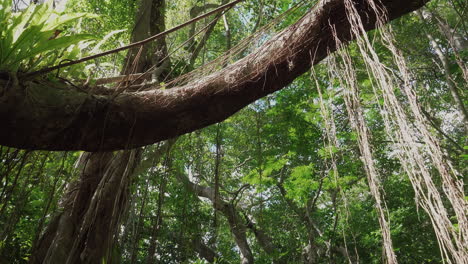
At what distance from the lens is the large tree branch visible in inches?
53.2

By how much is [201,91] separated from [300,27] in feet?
1.72

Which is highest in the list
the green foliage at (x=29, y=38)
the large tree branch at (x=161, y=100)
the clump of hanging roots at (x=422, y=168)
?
the green foliage at (x=29, y=38)

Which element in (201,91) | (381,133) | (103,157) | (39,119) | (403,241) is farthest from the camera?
(381,133)

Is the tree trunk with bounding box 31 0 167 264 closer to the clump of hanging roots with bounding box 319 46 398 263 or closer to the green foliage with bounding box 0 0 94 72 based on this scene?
the green foliage with bounding box 0 0 94 72

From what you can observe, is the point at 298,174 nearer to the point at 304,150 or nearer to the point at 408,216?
the point at 304,150

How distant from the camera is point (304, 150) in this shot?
6113mm

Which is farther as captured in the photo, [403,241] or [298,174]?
[403,241]

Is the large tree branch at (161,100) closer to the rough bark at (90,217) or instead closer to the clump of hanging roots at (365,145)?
the clump of hanging roots at (365,145)

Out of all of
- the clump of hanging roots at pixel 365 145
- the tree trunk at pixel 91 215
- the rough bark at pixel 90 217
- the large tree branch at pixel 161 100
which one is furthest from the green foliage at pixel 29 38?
the clump of hanging roots at pixel 365 145

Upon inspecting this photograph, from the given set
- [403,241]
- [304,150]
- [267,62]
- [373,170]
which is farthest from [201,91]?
[403,241]

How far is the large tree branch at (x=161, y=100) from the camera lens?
1351mm

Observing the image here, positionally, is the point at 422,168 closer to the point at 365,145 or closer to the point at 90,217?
the point at 365,145

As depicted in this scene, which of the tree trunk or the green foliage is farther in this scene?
the tree trunk

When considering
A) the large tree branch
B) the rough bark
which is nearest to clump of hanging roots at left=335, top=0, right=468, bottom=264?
the large tree branch
